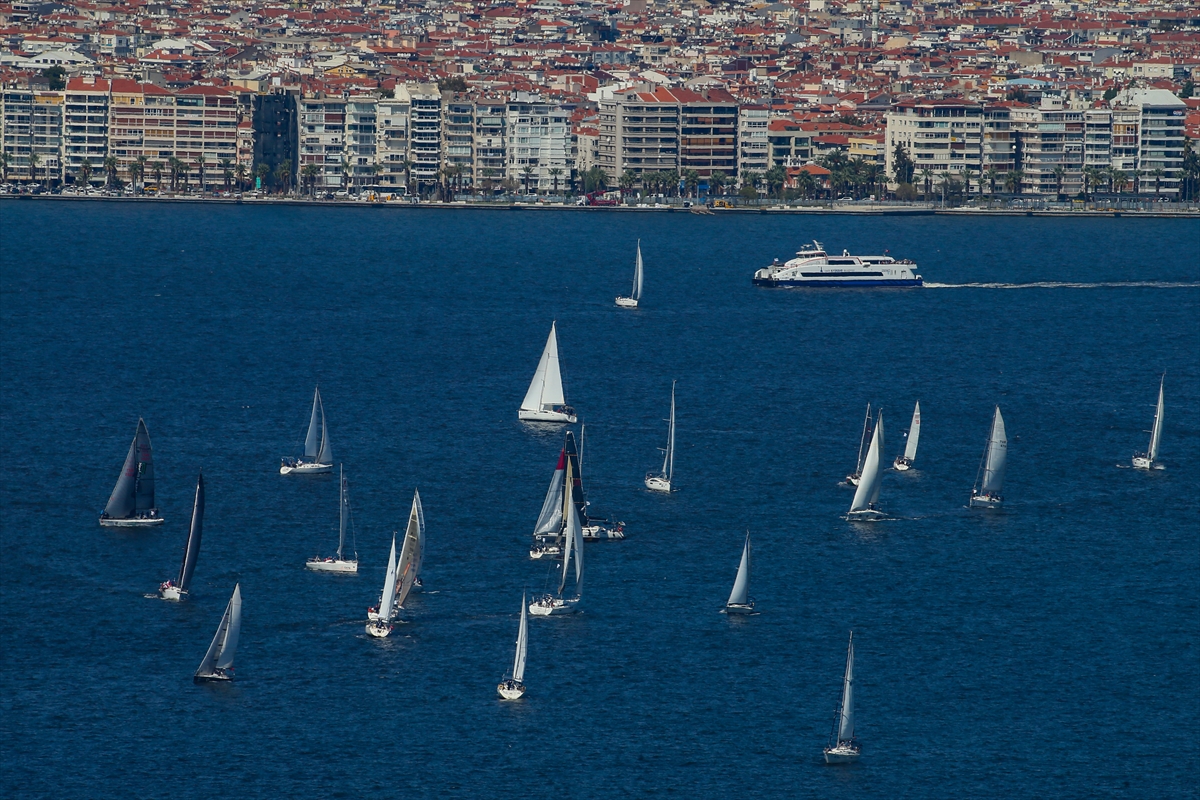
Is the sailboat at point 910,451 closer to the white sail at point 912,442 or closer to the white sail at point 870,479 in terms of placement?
the white sail at point 912,442

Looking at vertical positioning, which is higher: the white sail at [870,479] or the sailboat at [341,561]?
the white sail at [870,479]

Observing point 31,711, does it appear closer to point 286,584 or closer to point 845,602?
point 286,584

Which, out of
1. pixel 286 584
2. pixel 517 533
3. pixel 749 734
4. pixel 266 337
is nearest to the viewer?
pixel 749 734

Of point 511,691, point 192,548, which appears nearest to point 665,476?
point 192,548

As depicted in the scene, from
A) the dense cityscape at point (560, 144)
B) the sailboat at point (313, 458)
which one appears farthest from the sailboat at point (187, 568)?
the dense cityscape at point (560, 144)

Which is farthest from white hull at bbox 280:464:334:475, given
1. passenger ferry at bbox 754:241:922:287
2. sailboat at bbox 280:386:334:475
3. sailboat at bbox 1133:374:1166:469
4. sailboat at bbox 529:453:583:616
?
passenger ferry at bbox 754:241:922:287

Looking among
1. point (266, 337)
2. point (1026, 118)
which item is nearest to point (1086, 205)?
point (1026, 118)

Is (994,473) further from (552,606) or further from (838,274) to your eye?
(838,274)
